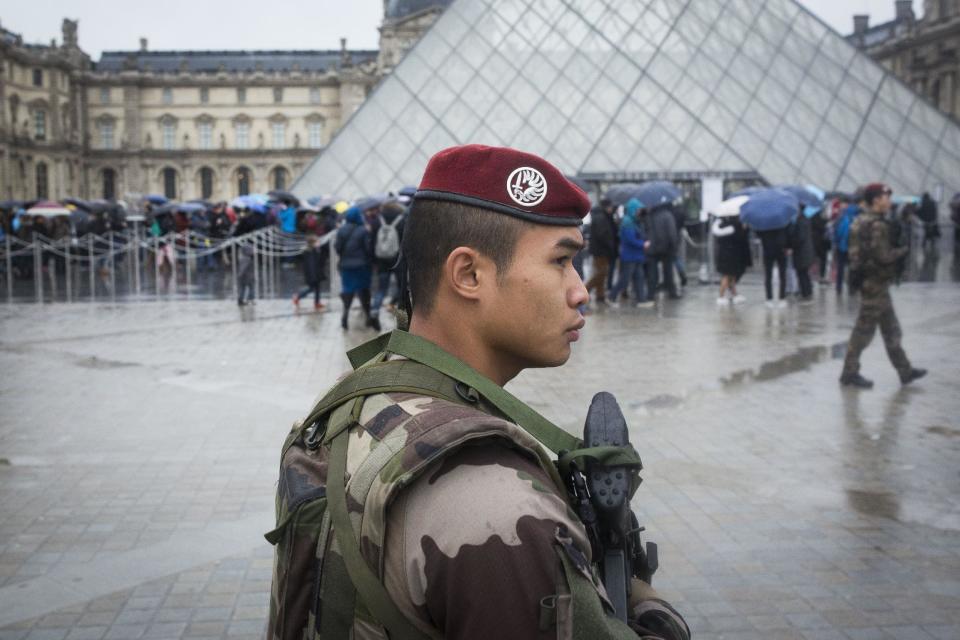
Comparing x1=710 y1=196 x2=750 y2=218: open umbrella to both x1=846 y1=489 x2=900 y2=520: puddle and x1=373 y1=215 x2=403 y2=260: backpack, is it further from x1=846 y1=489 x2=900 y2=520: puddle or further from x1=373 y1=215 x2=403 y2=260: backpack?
x1=846 y1=489 x2=900 y2=520: puddle

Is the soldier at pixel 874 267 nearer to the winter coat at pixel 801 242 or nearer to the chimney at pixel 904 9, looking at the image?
the winter coat at pixel 801 242

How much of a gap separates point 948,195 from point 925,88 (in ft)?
123

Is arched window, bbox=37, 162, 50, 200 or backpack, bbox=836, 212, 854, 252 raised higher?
arched window, bbox=37, 162, 50, 200

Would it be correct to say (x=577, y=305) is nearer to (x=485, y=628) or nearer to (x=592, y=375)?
(x=485, y=628)

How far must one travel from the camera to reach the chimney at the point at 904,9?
203 feet

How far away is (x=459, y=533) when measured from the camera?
1.04 m

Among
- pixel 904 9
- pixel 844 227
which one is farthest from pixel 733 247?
pixel 904 9

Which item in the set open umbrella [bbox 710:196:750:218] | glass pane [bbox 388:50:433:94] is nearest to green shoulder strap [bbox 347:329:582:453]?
open umbrella [bbox 710:196:750:218]

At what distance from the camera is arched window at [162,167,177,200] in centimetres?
8394

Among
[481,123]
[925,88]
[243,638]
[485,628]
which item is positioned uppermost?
[925,88]

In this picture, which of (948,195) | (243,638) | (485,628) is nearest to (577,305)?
(485,628)

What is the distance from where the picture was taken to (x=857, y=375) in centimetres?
734

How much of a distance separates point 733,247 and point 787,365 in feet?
18.5

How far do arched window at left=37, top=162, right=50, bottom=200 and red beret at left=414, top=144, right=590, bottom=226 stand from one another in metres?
73.5
